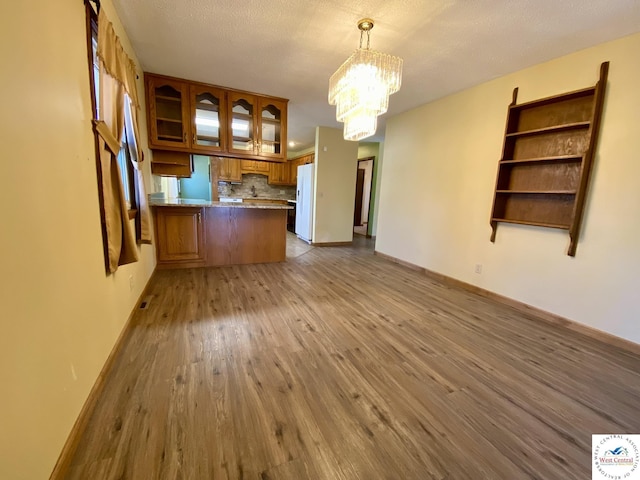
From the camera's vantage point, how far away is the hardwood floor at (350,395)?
3.66 ft

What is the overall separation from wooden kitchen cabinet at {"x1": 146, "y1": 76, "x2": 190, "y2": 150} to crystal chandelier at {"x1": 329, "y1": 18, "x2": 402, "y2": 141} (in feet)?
7.04

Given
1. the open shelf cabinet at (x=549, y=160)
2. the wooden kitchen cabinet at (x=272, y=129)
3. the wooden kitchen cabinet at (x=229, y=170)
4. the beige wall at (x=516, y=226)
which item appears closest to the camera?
the beige wall at (x=516, y=226)

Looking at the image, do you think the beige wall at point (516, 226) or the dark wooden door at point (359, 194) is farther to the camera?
the dark wooden door at point (359, 194)

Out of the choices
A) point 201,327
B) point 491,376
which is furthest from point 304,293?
point 491,376

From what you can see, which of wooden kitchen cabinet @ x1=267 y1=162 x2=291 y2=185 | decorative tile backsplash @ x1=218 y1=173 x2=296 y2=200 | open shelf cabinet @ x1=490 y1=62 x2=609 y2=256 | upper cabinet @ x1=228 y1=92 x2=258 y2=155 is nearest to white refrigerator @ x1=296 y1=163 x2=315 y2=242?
wooden kitchen cabinet @ x1=267 y1=162 x2=291 y2=185

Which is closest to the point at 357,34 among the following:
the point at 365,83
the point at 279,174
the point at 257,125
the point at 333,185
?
the point at 365,83

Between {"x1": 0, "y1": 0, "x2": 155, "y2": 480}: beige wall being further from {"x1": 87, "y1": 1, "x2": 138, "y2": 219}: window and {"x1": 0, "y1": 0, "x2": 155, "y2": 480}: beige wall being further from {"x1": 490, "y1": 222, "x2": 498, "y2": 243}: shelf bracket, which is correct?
{"x1": 490, "y1": 222, "x2": 498, "y2": 243}: shelf bracket

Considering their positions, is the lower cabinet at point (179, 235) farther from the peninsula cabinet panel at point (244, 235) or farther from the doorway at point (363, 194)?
the doorway at point (363, 194)

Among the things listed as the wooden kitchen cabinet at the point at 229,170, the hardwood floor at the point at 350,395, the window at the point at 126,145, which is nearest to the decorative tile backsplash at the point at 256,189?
the wooden kitchen cabinet at the point at 229,170

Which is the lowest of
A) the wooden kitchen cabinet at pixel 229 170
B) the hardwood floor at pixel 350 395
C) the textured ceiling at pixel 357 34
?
the hardwood floor at pixel 350 395

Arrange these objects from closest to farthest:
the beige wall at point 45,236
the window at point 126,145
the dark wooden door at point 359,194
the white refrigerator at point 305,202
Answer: the beige wall at point 45,236, the window at point 126,145, the white refrigerator at point 305,202, the dark wooden door at point 359,194

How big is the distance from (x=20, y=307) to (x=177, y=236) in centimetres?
296

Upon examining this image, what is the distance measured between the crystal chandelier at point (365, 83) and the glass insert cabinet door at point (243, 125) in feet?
5.88

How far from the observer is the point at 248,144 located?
148 inches
